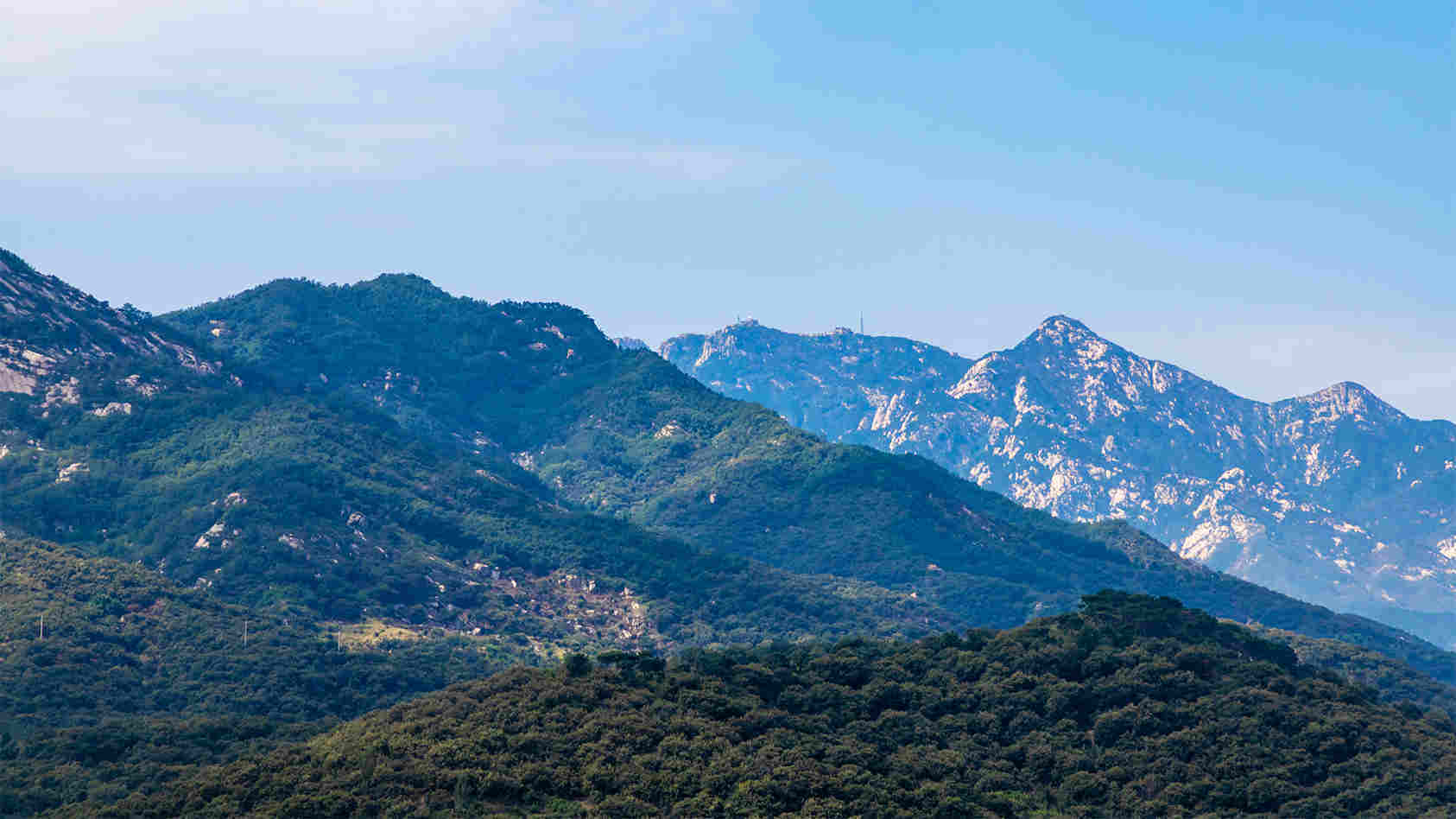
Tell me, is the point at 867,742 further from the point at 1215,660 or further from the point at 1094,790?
the point at 1215,660

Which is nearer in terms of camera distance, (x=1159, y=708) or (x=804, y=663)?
(x=1159, y=708)

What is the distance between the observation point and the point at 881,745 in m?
168

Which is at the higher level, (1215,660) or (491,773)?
(1215,660)

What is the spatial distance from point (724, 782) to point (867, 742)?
1134 inches

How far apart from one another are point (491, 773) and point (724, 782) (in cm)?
1799

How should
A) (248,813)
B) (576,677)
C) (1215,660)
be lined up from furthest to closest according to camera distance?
1. (1215,660)
2. (576,677)
3. (248,813)

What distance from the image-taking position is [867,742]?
16688cm

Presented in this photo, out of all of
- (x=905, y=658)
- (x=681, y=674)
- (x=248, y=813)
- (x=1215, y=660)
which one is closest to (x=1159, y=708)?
(x=1215, y=660)

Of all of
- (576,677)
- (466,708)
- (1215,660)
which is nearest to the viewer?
(466,708)

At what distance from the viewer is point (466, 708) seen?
160m

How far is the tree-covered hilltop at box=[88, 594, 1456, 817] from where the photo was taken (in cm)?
13938

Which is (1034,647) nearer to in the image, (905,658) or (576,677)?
(905,658)

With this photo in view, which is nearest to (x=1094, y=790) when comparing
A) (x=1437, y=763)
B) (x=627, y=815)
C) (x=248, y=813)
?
(x=1437, y=763)

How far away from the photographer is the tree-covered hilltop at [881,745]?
457 ft
